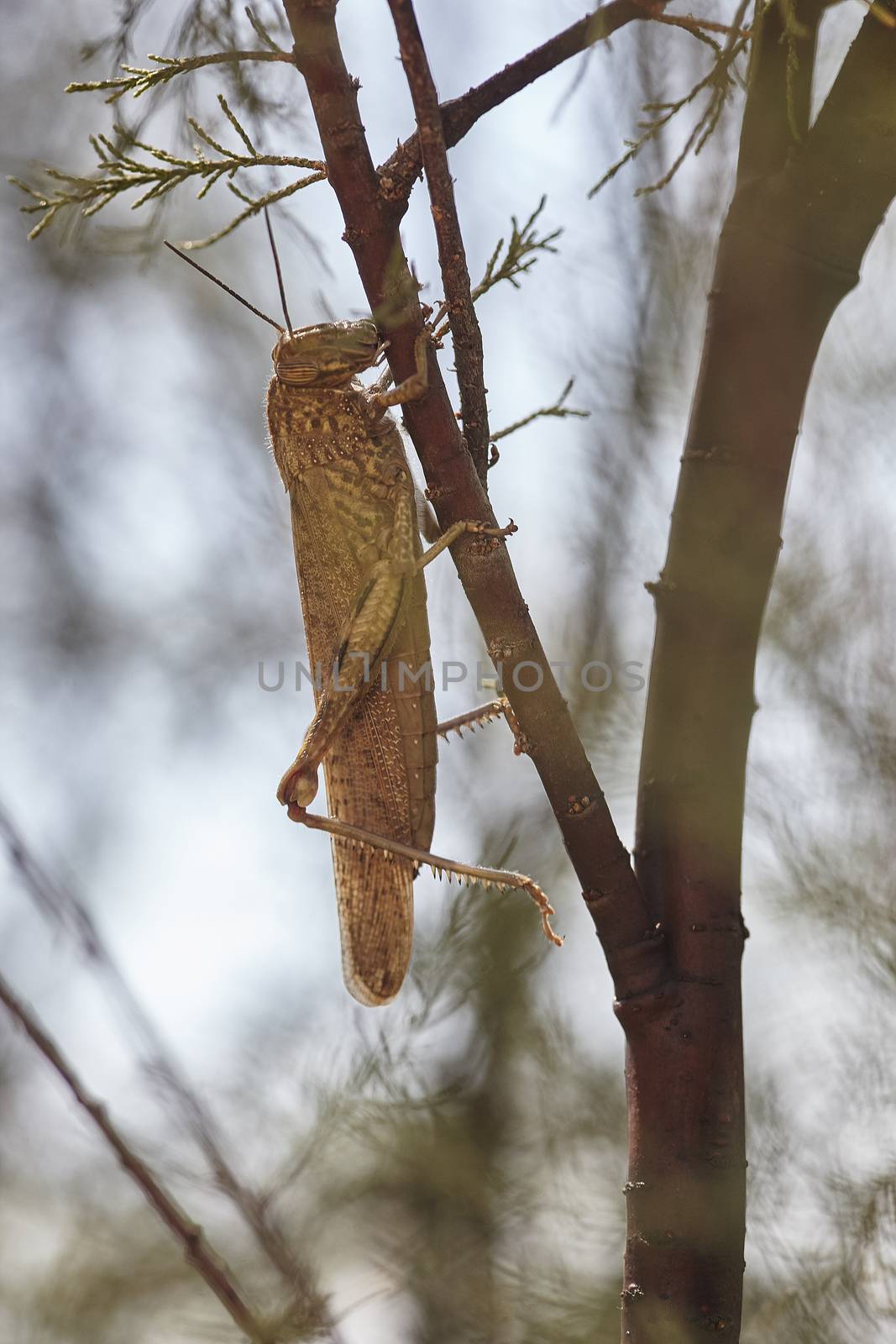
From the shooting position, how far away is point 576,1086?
277 cm

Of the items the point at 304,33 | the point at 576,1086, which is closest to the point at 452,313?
the point at 304,33

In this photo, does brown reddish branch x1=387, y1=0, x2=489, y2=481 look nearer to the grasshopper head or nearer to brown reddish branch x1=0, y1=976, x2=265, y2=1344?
the grasshopper head

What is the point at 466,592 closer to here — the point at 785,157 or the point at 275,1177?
the point at 785,157

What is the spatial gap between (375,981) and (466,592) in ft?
3.86

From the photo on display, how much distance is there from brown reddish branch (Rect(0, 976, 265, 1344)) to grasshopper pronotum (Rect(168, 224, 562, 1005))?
4.96 ft

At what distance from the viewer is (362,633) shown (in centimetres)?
265

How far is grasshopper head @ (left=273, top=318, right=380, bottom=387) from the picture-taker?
2.54 metres

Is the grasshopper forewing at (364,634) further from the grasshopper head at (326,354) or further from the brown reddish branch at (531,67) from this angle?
the brown reddish branch at (531,67)

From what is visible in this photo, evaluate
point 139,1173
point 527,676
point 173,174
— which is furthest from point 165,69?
point 139,1173

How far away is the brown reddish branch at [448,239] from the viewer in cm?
156

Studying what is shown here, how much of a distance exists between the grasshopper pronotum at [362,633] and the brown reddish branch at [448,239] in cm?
68

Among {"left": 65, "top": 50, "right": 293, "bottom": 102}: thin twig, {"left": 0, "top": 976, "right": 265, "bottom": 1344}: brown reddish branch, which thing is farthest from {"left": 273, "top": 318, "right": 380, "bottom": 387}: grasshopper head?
{"left": 0, "top": 976, "right": 265, "bottom": 1344}: brown reddish branch

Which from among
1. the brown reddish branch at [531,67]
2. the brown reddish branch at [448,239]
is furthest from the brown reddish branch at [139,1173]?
the brown reddish branch at [531,67]

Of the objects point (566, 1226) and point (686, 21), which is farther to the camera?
point (566, 1226)
